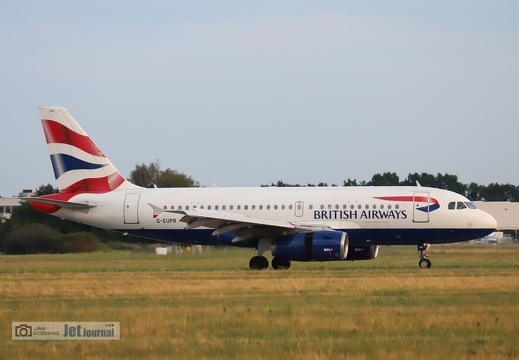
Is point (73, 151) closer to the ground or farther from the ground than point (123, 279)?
farther from the ground

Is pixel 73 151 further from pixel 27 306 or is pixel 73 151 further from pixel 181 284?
pixel 27 306

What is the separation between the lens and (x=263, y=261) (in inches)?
1373

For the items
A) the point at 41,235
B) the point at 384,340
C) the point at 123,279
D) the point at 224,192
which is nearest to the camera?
the point at 384,340

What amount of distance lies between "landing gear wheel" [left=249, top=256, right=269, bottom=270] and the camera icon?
60.0ft

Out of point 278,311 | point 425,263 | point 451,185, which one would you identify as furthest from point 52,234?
point 451,185

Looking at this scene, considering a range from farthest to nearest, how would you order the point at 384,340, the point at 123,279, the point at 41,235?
the point at 41,235, the point at 123,279, the point at 384,340

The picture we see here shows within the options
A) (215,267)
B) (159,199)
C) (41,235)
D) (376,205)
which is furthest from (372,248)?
(41,235)

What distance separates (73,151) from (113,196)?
2.69 metres

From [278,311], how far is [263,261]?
15786 millimetres

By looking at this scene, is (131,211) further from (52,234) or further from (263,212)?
(52,234)

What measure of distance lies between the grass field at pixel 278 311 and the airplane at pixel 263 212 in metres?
1.42

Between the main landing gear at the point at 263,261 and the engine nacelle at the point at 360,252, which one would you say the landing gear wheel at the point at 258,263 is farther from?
the engine nacelle at the point at 360,252

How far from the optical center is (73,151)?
3938 centimetres

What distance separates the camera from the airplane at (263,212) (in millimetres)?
34344
